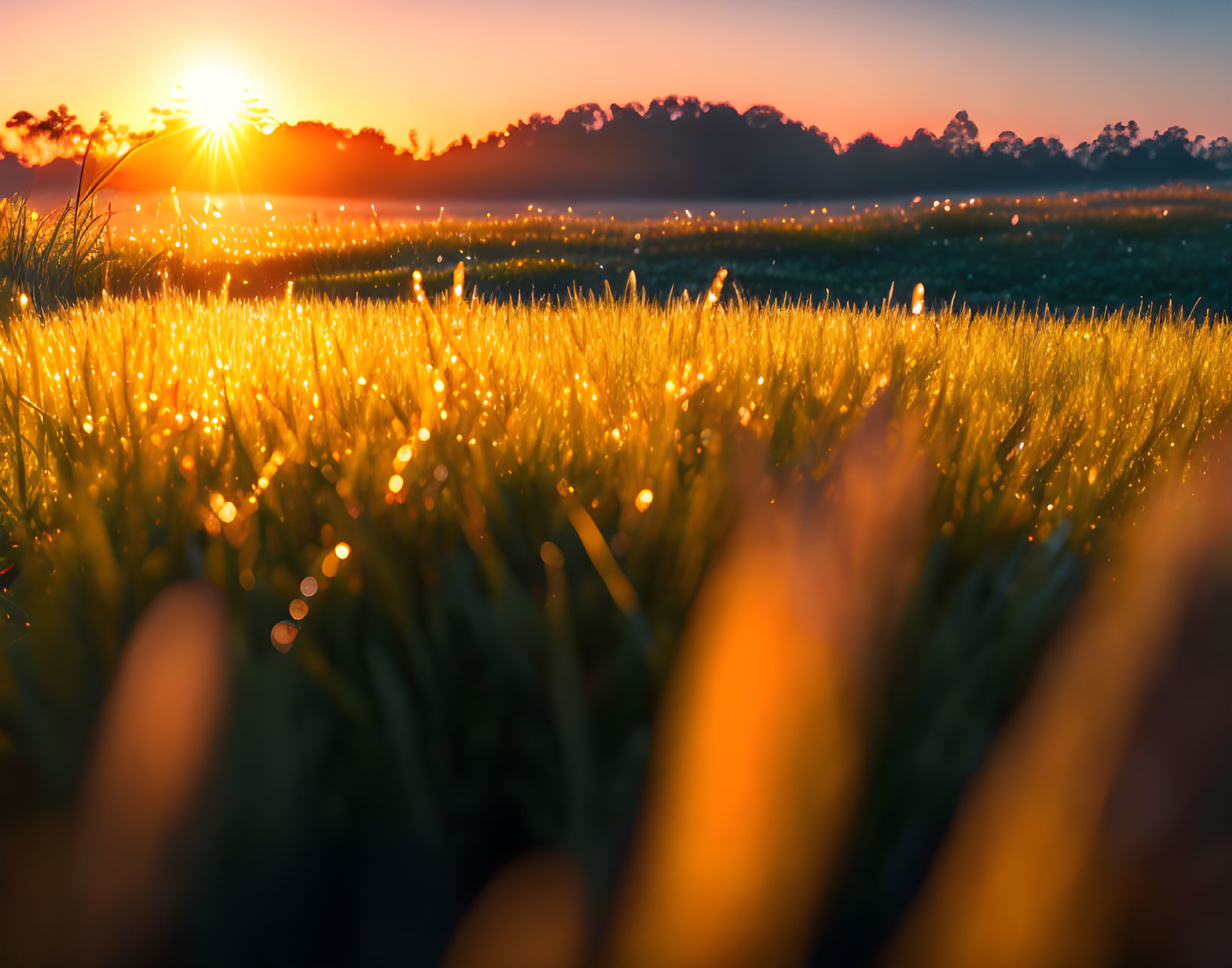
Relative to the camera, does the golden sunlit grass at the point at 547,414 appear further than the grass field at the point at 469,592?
Yes

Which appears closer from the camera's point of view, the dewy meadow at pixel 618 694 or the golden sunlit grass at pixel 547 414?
the dewy meadow at pixel 618 694

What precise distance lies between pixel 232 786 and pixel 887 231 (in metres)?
17.7

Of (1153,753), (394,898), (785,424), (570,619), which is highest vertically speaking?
(785,424)

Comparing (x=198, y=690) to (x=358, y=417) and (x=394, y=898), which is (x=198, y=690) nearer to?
(x=394, y=898)

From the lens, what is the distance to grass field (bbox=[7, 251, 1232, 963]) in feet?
3.07

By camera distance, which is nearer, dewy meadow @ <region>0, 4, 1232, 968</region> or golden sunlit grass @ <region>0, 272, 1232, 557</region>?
dewy meadow @ <region>0, 4, 1232, 968</region>

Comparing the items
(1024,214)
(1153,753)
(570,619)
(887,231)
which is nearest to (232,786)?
(570,619)

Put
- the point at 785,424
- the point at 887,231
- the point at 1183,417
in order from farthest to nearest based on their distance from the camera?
1. the point at 887,231
2. the point at 1183,417
3. the point at 785,424

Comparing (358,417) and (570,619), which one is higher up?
(358,417)

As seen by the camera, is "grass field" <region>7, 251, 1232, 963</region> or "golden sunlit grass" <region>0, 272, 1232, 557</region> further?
"golden sunlit grass" <region>0, 272, 1232, 557</region>

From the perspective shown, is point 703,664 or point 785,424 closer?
point 703,664

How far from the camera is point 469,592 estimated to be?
1038 mm

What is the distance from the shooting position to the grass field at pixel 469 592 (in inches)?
36.9

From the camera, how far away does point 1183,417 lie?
1.87 m
